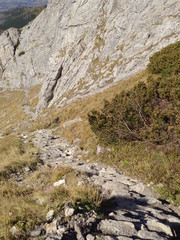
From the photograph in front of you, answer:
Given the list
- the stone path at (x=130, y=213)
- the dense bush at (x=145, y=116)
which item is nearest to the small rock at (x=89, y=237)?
the stone path at (x=130, y=213)

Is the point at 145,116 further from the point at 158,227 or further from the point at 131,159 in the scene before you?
the point at 158,227

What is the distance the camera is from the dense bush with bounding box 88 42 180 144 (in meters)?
7.80

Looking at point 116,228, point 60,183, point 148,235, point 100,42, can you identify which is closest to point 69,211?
point 116,228

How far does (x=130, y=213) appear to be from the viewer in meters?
5.07

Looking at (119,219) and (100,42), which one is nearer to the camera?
(119,219)

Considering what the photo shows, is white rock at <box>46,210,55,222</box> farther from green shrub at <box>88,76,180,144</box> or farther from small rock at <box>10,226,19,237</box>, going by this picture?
green shrub at <box>88,76,180,144</box>

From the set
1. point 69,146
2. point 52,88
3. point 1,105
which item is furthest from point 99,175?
point 1,105

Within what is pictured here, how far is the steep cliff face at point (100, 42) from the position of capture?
26734 mm

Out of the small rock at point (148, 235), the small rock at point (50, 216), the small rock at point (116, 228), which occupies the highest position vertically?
the small rock at point (50, 216)

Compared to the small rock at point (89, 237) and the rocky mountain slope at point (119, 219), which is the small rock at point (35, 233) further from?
the small rock at point (89, 237)

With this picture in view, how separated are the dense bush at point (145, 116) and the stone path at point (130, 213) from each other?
1.91 meters

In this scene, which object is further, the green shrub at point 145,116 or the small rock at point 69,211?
the green shrub at point 145,116

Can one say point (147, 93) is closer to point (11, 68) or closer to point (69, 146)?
point (69, 146)

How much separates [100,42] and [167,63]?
1126 inches
